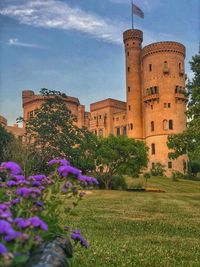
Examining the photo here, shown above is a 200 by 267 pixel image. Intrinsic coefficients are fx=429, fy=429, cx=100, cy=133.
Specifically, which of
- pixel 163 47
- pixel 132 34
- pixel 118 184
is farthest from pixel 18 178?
pixel 132 34

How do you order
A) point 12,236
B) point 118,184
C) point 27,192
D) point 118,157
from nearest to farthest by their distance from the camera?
point 12,236 < point 27,192 < point 118,184 < point 118,157

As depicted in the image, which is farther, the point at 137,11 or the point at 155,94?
the point at 137,11

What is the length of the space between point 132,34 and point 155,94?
13580 mm

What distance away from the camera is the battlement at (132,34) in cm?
8250

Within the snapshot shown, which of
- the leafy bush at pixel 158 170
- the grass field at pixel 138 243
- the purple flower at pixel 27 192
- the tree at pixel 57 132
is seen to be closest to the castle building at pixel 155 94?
the leafy bush at pixel 158 170

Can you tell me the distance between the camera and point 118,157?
4834 centimetres

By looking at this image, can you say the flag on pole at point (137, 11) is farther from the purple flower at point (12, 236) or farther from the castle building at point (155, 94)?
the purple flower at point (12, 236)

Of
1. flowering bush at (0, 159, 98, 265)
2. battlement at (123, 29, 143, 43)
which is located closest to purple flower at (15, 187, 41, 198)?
→ flowering bush at (0, 159, 98, 265)

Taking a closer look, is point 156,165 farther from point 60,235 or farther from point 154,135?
point 60,235

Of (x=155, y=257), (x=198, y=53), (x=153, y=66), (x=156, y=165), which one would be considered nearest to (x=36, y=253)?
(x=155, y=257)

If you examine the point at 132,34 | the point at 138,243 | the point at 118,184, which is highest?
the point at 132,34

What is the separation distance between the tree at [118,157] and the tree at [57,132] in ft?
5.49

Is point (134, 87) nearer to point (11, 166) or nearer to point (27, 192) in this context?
point (11, 166)

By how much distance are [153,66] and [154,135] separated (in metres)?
12.6
